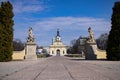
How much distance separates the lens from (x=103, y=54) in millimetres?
56062

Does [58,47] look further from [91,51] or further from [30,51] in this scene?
[91,51]

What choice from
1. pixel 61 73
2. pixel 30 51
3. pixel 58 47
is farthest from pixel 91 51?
pixel 58 47

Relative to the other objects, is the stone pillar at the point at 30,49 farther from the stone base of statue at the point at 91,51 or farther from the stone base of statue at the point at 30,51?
the stone base of statue at the point at 91,51

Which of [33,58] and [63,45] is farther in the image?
[63,45]

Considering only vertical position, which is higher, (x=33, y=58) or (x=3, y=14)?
(x=3, y=14)

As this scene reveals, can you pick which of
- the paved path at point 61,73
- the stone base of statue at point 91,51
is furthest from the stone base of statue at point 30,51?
the paved path at point 61,73

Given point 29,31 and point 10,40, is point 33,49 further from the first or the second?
point 10,40

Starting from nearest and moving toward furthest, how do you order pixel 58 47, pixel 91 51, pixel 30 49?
pixel 91 51 < pixel 30 49 < pixel 58 47

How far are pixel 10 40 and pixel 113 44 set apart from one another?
52.0 ft

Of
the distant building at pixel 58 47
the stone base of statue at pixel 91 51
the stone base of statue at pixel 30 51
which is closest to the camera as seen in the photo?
the stone base of statue at pixel 91 51

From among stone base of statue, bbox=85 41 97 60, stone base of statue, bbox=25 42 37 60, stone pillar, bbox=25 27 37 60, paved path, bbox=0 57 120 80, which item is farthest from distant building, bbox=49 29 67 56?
paved path, bbox=0 57 120 80

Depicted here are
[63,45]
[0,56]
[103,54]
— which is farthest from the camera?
[63,45]

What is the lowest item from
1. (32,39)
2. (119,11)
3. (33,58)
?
(33,58)

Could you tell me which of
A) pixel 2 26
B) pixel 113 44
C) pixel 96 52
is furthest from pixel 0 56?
pixel 96 52
